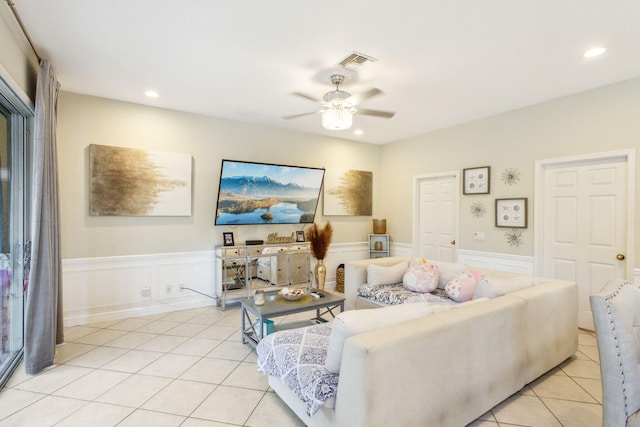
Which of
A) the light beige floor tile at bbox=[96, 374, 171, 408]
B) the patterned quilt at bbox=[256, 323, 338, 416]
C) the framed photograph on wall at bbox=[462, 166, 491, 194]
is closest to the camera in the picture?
the patterned quilt at bbox=[256, 323, 338, 416]

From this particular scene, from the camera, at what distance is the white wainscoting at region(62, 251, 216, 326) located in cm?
359

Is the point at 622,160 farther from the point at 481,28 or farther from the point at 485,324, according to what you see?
the point at 485,324

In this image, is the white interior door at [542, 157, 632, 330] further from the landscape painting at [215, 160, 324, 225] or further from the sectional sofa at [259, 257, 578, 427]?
the landscape painting at [215, 160, 324, 225]

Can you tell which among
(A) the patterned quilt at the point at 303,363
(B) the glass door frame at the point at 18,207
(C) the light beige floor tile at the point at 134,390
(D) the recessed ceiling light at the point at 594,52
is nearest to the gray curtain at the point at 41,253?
(B) the glass door frame at the point at 18,207

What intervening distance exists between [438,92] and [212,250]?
344 cm

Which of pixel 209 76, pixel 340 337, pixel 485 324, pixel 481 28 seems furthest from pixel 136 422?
pixel 481 28

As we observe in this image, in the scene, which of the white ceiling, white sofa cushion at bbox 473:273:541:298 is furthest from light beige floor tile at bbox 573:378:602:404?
the white ceiling

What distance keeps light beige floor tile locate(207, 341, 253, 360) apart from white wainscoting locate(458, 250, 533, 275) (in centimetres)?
323

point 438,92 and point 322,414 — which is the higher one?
point 438,92

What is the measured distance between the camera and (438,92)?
3.48m

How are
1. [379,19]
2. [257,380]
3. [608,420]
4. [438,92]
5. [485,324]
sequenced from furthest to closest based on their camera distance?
[438,92]
[257,380]
[379,19]
[485,324]
[608,420]

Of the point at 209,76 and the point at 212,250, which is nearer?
the point at 209,76

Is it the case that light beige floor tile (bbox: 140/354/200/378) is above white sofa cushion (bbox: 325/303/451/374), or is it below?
below

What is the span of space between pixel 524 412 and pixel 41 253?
373cm
